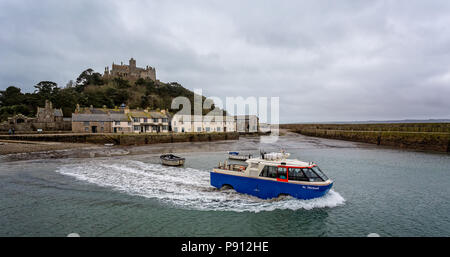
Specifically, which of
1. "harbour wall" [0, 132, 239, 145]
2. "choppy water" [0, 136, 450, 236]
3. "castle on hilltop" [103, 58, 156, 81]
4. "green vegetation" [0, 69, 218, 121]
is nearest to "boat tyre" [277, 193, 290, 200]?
"choppy water" [0, 136, 450, 236]

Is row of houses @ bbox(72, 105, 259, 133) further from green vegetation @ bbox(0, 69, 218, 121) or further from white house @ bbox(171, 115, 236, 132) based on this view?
green vegetation @ bbox(0, 69, 218, 121)

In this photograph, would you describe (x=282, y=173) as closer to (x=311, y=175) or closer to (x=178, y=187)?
(x=311, y=175)

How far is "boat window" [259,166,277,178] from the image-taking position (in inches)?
545

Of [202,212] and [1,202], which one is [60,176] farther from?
[202,212]

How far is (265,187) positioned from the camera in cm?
1391

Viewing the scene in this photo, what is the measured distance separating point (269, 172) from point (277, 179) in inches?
25.7

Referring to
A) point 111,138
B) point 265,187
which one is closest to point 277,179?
point 265,187

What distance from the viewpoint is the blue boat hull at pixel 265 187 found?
43.1ft

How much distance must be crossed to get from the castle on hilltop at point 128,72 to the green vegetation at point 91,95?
5470mm
